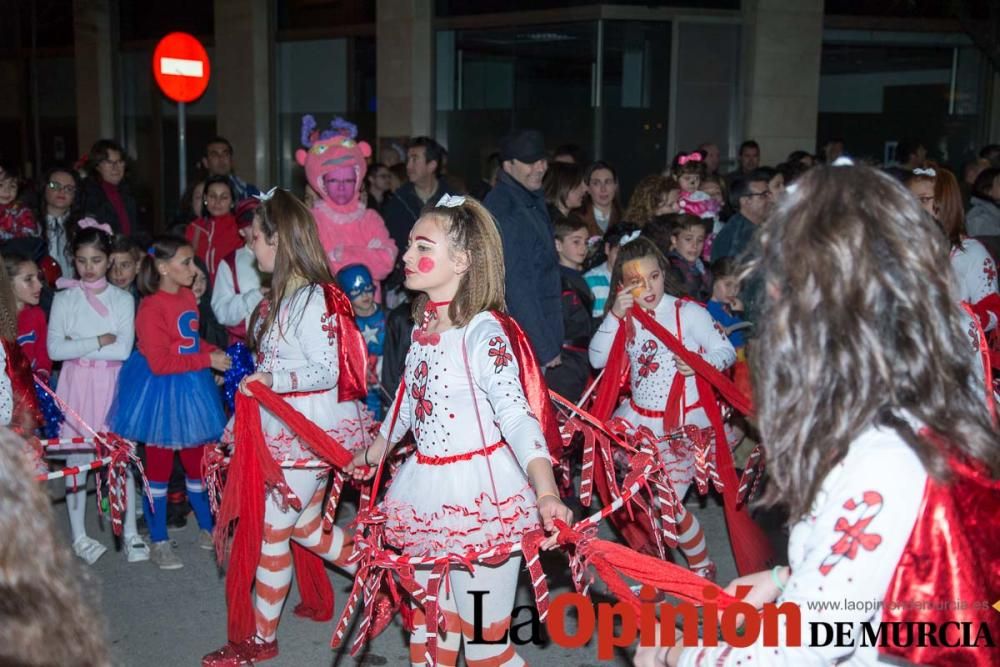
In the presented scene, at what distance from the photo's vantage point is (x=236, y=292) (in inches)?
276

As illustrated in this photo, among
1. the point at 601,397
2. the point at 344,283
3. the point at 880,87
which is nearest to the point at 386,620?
the point at 601,397

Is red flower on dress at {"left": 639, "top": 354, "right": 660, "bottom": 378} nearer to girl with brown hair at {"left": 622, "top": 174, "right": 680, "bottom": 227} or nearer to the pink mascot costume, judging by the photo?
the pink mascot costume

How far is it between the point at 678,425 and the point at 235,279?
3.13 metres

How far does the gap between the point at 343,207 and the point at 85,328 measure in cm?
189

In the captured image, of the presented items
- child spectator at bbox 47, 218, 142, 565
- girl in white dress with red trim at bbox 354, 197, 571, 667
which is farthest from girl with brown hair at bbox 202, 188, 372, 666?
child spectator at bbox 47, 218, 142, 565

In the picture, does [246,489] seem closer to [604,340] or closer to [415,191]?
[604,340]

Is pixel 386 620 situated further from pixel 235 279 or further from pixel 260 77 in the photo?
pixel 260 77

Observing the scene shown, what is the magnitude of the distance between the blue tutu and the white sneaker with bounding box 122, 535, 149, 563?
2.18 feet

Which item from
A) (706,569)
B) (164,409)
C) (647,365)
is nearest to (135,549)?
(164,409)

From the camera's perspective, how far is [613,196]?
8.97 metres

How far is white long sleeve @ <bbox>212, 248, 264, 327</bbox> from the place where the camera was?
6805mm

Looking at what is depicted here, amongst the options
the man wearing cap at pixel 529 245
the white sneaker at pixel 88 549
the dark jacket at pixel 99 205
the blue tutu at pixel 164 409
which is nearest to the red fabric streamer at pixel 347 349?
the man wearing cap at pixel 529 245

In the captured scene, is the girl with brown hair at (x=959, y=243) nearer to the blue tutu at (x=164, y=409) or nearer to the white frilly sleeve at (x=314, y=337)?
the white frilly sleeve at (x=314, y=337)

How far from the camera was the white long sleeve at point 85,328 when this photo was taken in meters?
6.27
